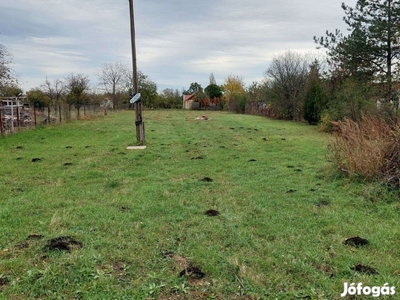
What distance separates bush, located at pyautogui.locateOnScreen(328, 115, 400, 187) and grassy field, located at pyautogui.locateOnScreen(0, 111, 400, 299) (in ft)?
0.81

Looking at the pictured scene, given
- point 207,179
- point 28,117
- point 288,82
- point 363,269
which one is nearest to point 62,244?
point 363,269

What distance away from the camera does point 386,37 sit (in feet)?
47.8

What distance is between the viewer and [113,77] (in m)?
47.6

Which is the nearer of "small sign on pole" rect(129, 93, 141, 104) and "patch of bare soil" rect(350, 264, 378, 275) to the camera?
"patch of bare soil" rect(350, 264, 378, 275)

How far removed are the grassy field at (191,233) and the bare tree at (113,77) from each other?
141 ft

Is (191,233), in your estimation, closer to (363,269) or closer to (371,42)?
(363,269)

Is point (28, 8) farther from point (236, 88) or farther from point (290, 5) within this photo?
point (236, 88)

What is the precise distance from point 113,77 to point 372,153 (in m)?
46.9

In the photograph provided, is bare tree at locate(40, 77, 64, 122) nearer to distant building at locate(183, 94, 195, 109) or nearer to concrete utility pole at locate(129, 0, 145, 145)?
concrete utility pole at locate(129, 0, 145, 145)

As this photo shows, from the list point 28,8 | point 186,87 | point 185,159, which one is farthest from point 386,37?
point 186,87

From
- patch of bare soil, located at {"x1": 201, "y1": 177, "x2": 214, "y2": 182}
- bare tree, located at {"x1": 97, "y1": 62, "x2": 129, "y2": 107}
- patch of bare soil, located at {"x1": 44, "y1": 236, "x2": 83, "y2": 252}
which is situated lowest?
patch of bare soil, located at {"x1": 44, "y1": 236, "x2": 83, "y2": 252}

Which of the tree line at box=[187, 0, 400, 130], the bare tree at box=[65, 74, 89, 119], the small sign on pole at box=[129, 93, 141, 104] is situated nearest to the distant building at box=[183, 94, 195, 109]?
the bare tree at box=[65, 74, 89, 119]

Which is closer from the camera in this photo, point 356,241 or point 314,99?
point 356,241

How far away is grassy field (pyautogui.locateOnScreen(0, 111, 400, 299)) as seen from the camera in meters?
2.25
